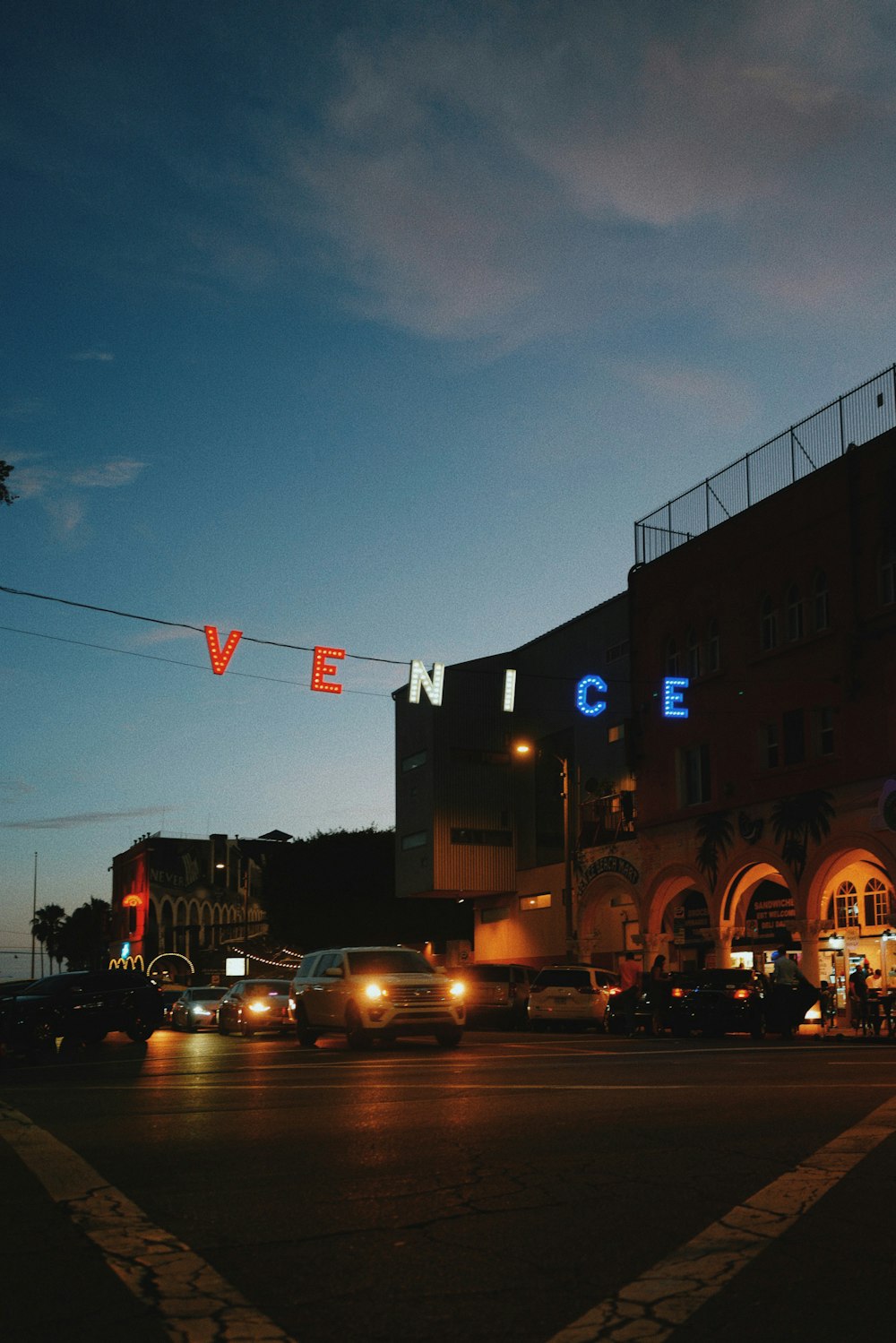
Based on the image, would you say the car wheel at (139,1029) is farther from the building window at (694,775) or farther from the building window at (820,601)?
the building window at (820,601)

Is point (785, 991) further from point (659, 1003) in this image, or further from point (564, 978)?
point (564, 978)

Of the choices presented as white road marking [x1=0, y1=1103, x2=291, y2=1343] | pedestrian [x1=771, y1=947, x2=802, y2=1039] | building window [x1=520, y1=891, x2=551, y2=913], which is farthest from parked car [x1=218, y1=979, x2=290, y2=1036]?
white road marking [x1=0, y1=1103, x2=291, y2=1343]

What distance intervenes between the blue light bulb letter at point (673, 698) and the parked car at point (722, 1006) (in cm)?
1089

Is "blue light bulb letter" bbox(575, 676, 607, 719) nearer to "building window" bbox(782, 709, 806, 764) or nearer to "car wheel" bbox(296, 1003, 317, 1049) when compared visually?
"building window" bbox(782, 709, 806, 764)

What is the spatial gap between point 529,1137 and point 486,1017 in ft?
85.9

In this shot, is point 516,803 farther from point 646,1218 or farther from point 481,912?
point 646,1218

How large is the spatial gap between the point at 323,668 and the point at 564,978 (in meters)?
10.7

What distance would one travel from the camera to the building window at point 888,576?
31.6 m

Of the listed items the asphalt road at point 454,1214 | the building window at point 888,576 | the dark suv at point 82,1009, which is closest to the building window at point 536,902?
the building window at point 888,576

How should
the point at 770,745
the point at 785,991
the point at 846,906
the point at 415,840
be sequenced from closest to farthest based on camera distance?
the point at 785,991 → the point at 846,906 → the point at 770,745 → the point at 415,840

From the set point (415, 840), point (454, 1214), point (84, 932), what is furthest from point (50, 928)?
point (454, 1214)

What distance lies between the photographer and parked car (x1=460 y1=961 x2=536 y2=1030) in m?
34.2

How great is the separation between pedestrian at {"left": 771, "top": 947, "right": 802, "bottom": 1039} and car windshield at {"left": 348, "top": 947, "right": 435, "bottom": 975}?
7.23 meters

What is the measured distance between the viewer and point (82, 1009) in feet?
84.2
